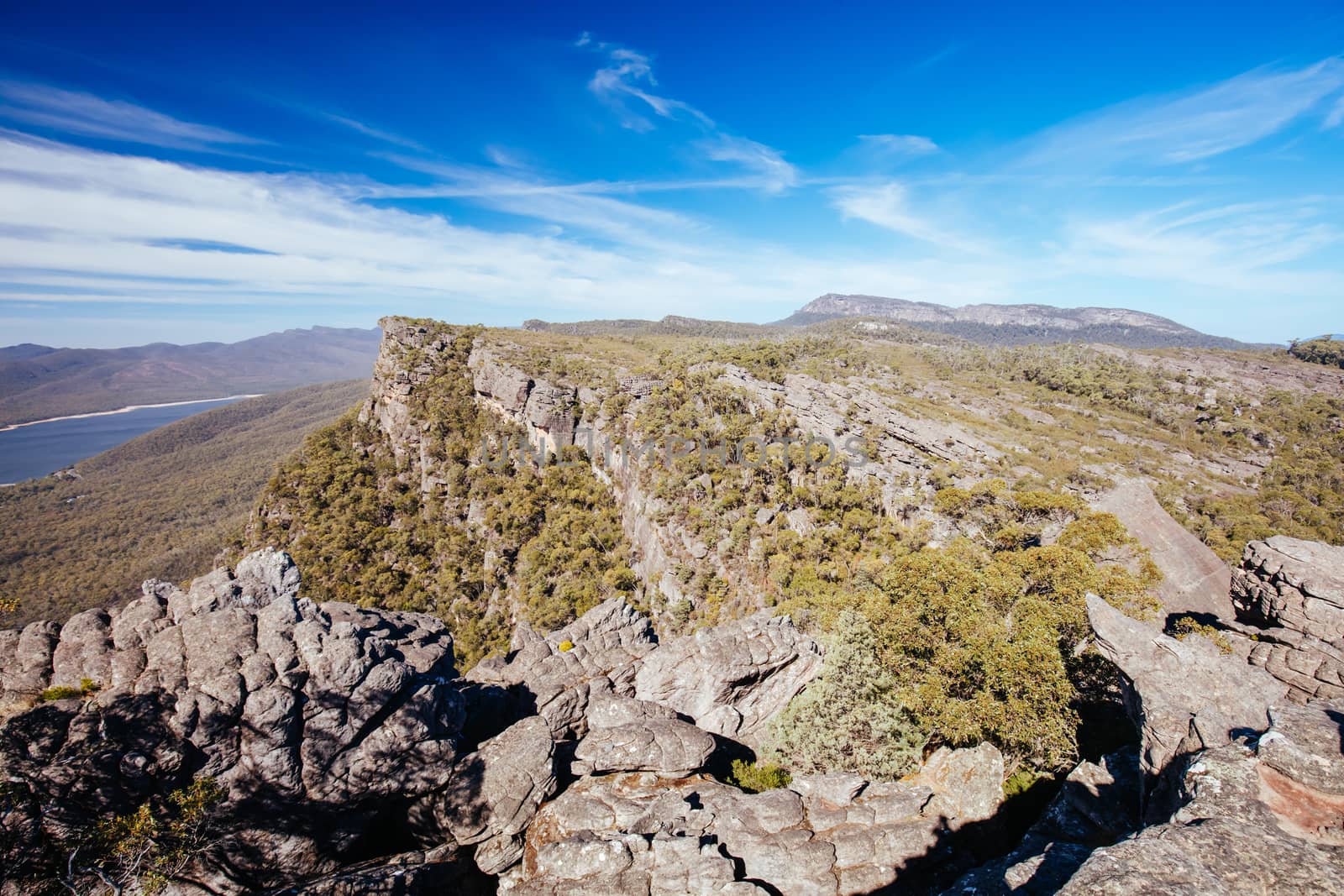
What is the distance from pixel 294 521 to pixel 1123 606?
7934 cm

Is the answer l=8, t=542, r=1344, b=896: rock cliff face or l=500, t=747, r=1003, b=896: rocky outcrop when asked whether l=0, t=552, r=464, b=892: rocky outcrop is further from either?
l=500, t=747, r=1003, b=896: rocky outcrop

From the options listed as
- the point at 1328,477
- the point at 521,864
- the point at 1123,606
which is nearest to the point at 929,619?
the point at 1123,606

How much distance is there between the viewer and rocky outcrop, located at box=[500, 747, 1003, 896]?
1341 cm

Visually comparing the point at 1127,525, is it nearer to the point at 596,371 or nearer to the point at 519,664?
the point at 519,664

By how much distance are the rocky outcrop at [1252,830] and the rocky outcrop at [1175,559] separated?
797 inches

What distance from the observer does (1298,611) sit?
1942 centimetres

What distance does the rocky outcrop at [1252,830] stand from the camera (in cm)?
742

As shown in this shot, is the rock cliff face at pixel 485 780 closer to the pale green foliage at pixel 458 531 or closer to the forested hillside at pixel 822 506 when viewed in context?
the forested hillside at pixel 822 506

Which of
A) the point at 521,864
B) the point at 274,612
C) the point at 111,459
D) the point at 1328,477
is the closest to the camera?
the point at 521,864

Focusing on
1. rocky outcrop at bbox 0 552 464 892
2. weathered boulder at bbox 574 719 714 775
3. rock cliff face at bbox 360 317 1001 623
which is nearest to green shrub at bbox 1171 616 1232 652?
rock cliff face at bbox 360 317 1001 623

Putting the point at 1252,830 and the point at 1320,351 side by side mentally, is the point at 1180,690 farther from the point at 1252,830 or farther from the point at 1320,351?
the point at 1320,351

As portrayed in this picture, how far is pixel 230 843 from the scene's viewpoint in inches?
553

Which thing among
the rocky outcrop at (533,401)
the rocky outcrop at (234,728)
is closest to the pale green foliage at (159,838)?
the rocky outcrop at (234,728)

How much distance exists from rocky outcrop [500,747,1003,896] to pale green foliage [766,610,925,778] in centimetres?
206
